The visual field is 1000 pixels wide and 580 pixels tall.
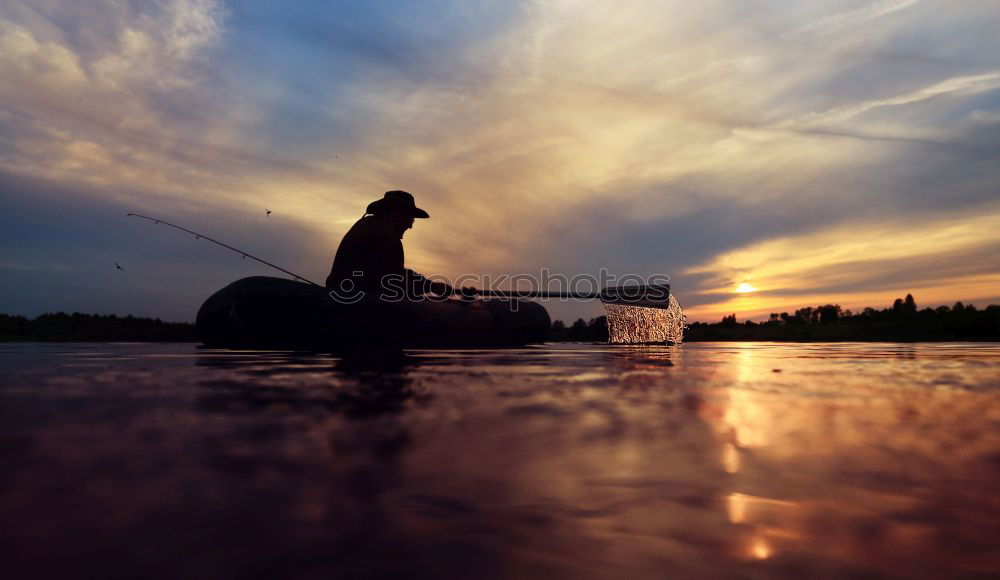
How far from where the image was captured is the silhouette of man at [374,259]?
999 centimetres

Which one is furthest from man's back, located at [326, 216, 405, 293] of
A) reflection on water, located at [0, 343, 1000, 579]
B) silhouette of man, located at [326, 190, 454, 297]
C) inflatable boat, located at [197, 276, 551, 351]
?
reflection on water, located at [0, 343, 1000, 579]

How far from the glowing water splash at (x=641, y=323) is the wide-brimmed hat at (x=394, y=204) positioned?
6788 mm

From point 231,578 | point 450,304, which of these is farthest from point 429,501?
point 450,304

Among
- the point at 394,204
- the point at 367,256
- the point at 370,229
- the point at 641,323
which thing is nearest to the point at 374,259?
the point at 367,256

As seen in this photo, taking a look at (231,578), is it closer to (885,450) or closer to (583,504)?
(583,504)

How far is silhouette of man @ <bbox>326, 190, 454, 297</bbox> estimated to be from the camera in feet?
32.8

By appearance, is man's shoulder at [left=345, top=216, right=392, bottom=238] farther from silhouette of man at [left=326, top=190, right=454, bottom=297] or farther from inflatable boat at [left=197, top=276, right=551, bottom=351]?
inflatable boat at [left=197, top=276, right=551, bottom=351]

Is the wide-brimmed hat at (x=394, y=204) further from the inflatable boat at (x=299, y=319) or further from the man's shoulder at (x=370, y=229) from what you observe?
the inflatable boat at (x=299, y=319)

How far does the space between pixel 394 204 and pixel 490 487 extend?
32.5 ft

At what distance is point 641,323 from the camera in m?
16.3

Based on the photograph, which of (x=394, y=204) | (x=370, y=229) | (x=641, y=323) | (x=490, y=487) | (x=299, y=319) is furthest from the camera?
(x=641, y=323)

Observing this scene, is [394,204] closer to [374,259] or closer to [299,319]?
[374,259]

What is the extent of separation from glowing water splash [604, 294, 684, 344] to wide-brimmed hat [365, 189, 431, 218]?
6.79 meters

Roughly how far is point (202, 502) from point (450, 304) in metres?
9.53
